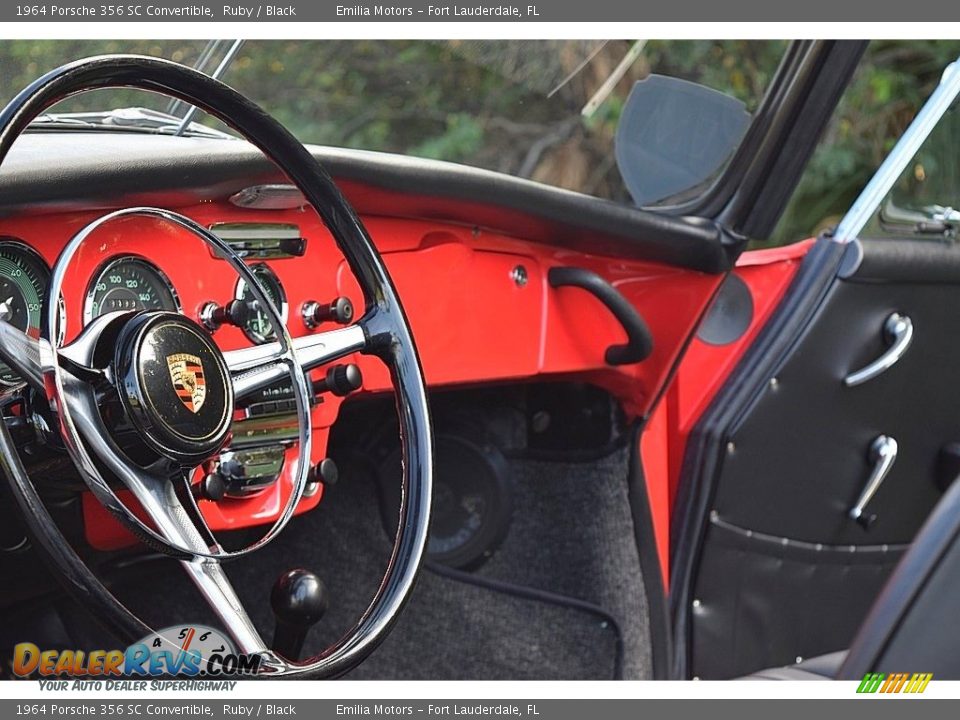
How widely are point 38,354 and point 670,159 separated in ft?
3.57

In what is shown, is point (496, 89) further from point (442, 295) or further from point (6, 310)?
point (6, 310)

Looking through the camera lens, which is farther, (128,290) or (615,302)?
(615,302)

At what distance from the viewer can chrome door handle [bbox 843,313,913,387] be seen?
1.67 meters

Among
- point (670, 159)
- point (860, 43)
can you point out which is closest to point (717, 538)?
point (670, 159)

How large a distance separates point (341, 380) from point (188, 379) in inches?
10.0

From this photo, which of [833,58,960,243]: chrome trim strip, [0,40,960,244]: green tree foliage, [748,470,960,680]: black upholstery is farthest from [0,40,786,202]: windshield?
[748,470,960,680]: black upholstery

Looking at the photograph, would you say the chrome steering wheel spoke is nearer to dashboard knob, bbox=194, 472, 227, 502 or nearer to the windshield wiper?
dashboard knob, bbox=194, 472, 227, 502

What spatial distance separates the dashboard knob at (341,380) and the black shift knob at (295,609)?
0.21 meters

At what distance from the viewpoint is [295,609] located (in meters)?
1.05

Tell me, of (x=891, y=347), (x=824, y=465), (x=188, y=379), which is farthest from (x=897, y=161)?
(x=188, y=379)

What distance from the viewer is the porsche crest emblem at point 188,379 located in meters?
0.92

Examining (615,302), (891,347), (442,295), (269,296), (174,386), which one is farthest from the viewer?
(891,347)

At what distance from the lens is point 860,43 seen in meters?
1.59

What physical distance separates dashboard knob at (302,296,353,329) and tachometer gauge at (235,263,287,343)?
28 mm
